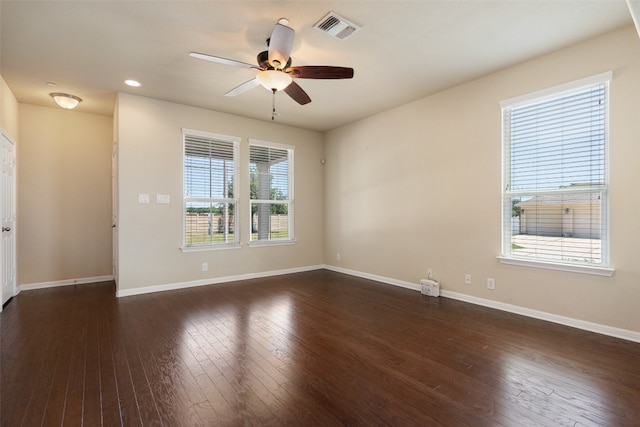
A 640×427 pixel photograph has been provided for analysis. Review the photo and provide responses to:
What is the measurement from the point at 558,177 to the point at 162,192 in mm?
5163

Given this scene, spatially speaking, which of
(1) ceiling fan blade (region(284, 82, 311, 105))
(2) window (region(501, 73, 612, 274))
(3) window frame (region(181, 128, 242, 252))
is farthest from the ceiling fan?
(3) window frame (region(181, 128, 242, 252))

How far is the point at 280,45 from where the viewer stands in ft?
8.14

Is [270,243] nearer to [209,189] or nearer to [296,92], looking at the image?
[209,189]

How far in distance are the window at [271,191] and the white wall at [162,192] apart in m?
0.17

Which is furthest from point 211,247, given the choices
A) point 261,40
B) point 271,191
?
point 261,40

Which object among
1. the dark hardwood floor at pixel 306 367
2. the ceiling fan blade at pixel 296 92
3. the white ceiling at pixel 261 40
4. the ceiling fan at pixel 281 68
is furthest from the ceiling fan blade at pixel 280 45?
the dark hardwood floor at pixel 306 367

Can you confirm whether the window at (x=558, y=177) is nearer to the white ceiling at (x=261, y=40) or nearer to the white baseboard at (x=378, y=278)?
the white ceiling at (x=261, y=40)

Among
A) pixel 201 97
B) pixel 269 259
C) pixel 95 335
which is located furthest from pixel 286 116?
pixel 95 335

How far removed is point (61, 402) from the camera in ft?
6.14

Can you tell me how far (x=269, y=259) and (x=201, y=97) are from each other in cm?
297

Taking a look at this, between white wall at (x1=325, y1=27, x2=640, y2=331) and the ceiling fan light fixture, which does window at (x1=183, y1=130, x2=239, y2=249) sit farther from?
the ceiling fan light fixture

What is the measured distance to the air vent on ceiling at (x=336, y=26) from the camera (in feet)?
8.43

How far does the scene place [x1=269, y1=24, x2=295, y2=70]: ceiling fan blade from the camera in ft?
7.75

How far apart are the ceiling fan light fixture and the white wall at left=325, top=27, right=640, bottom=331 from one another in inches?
98.7
